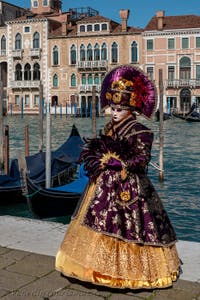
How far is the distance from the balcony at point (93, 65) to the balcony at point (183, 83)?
4.80 m

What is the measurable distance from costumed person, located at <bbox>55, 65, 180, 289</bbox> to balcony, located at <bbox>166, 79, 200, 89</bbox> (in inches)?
1160

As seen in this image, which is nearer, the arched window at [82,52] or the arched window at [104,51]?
the arched window at [104,51]

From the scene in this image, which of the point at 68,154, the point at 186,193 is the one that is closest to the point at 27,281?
the point at 186,193

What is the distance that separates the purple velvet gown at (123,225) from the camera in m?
2.26

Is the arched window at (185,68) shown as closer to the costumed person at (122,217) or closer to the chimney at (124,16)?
the chimney at (124,16)

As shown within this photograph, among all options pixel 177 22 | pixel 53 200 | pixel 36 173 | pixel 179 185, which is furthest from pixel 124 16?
pixel 53 200

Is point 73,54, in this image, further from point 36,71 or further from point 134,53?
point 134,53

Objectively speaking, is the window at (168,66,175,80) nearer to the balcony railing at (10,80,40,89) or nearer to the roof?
the roof

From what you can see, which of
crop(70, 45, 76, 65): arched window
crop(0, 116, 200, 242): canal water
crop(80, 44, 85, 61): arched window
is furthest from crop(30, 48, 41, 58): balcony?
crop(0, 116, 200, 242): canal water

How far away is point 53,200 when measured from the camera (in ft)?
19.9

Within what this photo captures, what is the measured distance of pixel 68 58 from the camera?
34.9 m

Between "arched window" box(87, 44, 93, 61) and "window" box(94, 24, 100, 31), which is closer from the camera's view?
"window" box(94, 24, 100, 31)

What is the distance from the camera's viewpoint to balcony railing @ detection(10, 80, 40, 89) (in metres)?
35.5

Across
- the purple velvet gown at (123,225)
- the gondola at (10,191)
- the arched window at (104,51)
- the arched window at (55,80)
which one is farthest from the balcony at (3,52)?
the purple velvet gown at (123,225)
